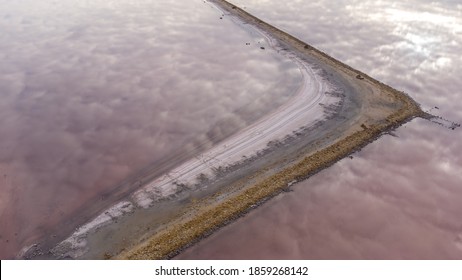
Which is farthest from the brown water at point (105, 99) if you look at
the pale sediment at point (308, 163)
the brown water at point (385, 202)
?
the brown water at point (385, 202)

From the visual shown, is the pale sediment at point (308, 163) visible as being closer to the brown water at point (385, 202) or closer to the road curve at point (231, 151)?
the brown water at point (385, 202)

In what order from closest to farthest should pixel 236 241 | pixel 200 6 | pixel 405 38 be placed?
pixel 236 241, pixel 405 38, pixel 200 6

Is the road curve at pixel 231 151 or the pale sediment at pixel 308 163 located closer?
the pale sediment at pixel 308 163

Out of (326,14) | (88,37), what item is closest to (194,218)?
(88,37)

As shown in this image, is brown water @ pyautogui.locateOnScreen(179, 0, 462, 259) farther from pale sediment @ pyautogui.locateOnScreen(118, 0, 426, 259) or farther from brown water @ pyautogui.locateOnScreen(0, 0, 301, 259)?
brown water @ pyautogui.locateOnScreen(0, 0, 301, 259)

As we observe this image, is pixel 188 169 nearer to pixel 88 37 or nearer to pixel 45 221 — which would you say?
pixel 45 221

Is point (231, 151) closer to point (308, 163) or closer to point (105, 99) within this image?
point (308, 163)
